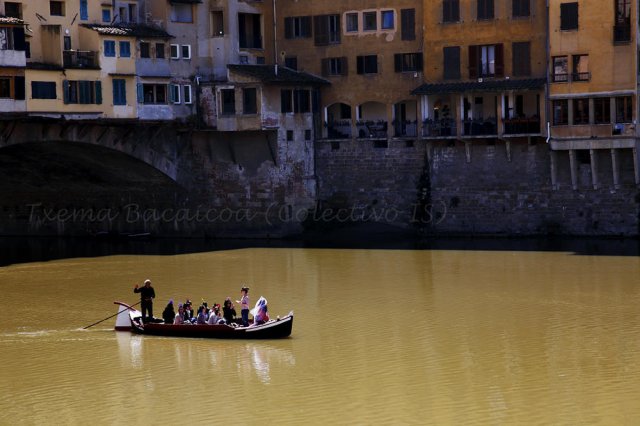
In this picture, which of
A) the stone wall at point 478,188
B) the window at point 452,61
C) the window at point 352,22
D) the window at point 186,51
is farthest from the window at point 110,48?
the window at point 452,61

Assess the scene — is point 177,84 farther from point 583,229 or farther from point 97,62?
point 583,229

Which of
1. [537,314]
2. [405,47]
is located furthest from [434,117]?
[537,314]

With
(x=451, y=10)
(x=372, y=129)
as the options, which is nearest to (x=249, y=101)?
(x=372, y=129)

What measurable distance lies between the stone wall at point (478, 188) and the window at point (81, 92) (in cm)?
1288

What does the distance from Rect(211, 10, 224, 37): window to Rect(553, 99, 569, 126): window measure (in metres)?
18.2

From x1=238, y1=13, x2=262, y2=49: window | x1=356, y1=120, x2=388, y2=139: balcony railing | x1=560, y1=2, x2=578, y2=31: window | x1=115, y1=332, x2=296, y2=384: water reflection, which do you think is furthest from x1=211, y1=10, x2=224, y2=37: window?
x1=115, y1=332, x2=296, y2=384: water reflection

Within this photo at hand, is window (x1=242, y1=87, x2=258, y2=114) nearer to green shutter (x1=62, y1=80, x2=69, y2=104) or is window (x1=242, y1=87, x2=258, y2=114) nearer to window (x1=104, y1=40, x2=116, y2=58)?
window (x1=104, y1=40, x2=116, y2=58)

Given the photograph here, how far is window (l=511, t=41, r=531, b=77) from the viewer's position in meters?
67.8

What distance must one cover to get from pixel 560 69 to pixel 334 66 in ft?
42.8

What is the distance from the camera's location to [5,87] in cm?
6222

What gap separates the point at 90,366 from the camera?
129ft

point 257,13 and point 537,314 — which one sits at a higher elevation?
point 257,13

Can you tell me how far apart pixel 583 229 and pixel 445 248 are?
703 centimetres

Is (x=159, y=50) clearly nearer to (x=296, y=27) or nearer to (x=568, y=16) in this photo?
(x=296, y=27)
